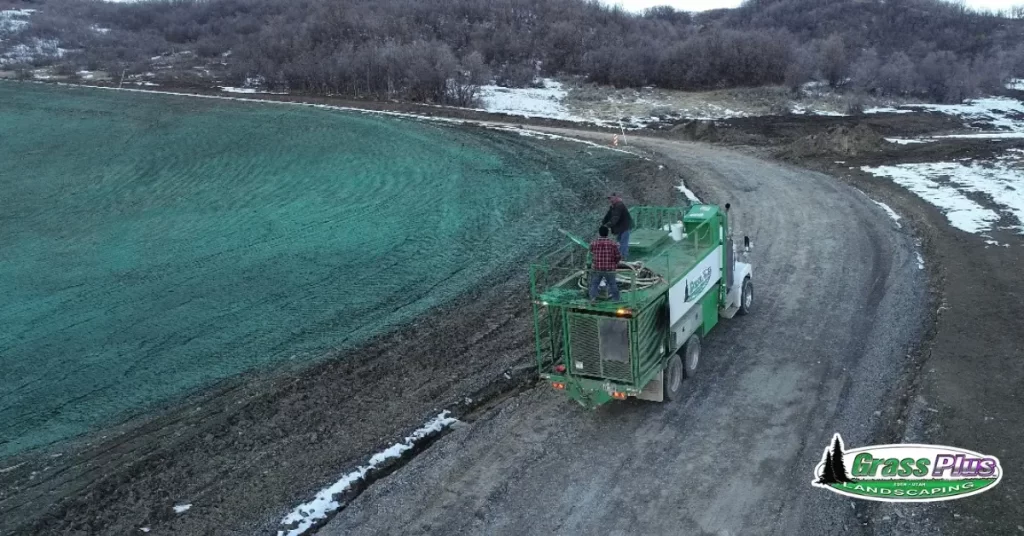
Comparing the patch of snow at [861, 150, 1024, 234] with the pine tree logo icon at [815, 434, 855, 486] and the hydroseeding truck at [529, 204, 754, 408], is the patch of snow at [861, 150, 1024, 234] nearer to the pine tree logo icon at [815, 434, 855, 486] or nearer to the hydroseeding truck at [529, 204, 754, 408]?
the hydroseeding truck at [529, 204, 754, 408]

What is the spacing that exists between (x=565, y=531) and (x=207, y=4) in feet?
448

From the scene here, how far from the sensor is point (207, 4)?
126562mm

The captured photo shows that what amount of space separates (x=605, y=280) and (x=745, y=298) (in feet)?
19.3

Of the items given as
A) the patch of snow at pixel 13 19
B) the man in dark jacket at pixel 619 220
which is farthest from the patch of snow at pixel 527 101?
the patch of snow at pixel 13 19

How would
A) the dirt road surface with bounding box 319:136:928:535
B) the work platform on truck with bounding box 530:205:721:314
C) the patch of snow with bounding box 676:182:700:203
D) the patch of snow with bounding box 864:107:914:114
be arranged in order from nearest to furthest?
the dirt road surface with bounding box 319:136:928:535
the work platform on truck with bounding box 530:205:721:314
the patch of snow with bounding box 676:182:700:203
the patch of snow with bounding box 864:107:914:114

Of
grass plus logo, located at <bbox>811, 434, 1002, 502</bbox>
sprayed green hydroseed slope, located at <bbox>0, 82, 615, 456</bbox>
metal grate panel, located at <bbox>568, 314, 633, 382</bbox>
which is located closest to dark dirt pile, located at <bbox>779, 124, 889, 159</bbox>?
sprayed green hydroseed slope, located at <bbox>0, 82, 615, 456</bbox>

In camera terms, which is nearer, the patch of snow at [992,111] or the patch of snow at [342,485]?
the patch of snow at [342,485]

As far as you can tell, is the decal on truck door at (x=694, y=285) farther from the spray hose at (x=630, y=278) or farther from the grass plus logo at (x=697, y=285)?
the spray hose at (x=630, y=278)

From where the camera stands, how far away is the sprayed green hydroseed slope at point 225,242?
616 inches

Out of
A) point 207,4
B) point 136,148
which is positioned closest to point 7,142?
point 136,148

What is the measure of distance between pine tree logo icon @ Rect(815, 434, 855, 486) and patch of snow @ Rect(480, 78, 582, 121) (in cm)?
3913

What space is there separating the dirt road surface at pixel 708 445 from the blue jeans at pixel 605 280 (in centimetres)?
221

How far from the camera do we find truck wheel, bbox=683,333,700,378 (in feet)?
Result: 43.3

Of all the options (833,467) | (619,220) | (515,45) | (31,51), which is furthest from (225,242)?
(31,51)
